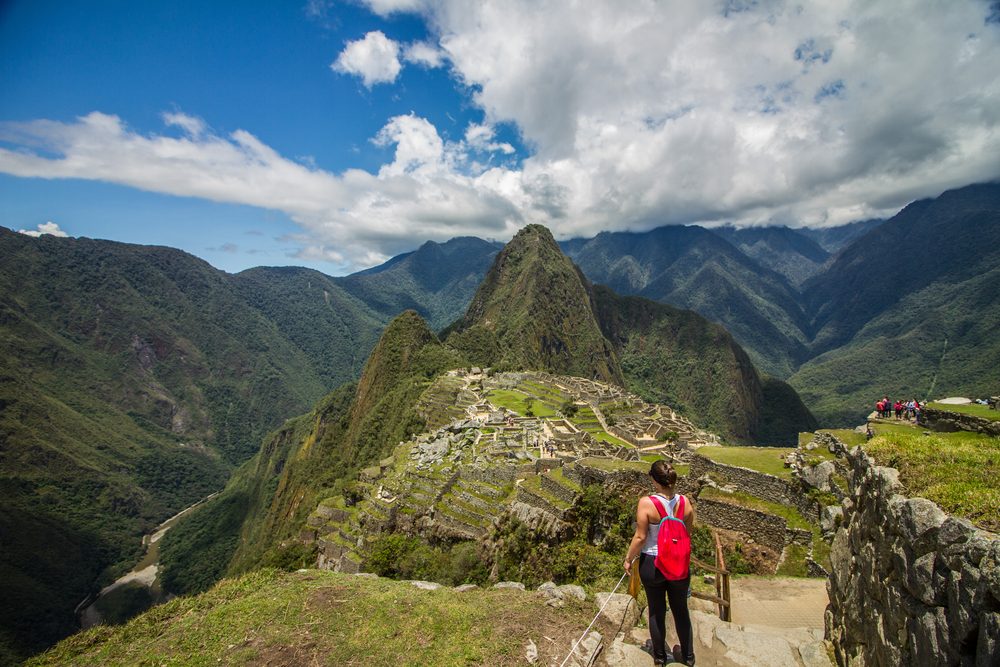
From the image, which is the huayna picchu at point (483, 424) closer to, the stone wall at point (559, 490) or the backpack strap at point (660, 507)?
the stone wall at point (559, 490)

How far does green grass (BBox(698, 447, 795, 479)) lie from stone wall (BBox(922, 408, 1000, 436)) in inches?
170

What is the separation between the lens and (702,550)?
1448 centimetres

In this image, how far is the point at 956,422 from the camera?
12742mm

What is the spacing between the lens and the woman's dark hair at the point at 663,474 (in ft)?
19.5

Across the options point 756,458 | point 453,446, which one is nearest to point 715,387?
point 453,446

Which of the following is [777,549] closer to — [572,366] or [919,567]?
[919,567]

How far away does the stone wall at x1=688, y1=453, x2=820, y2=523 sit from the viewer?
14.4 meters

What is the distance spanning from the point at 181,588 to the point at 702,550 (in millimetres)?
116876

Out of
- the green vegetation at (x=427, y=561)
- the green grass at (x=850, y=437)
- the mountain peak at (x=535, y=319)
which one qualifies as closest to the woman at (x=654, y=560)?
the green vegetation at (x=427, y=561)

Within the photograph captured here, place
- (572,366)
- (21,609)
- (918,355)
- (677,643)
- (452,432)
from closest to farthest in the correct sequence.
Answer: (677,643) → (452,432) → (21,609) → (572,366) → (918,355)

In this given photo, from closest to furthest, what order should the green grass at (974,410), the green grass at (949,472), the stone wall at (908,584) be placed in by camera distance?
the stone wall at (908,584)
the green grass at (949,472)
the green grass at (974,410)

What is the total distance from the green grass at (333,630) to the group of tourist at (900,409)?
17.3 metres

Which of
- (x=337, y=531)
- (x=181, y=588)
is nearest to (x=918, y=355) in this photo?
(x=337, y=531)

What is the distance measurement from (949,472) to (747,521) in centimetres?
1015
